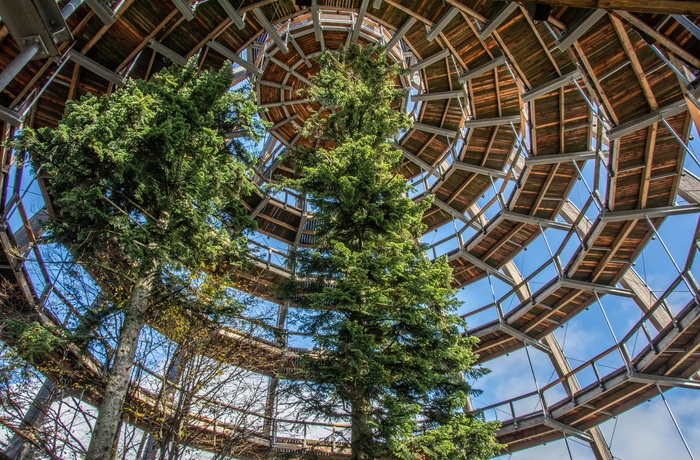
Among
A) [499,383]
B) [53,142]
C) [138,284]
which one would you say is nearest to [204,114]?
[53,142]

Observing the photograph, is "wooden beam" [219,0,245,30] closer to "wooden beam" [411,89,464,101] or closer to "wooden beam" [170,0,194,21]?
"wooden beam" [170,0,194,21]

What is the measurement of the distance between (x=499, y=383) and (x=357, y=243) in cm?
1477

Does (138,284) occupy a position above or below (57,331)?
above

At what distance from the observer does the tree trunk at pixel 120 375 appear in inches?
244

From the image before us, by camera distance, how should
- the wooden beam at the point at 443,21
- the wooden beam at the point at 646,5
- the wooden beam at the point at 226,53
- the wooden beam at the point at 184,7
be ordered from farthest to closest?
the wooden beam at the point at 226,53 → the wooden beam at the point at 443,21 → the wooden beam at the point at 184,7 → the wooden beam at the point at 646,5

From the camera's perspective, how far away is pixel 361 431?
7.82 metres

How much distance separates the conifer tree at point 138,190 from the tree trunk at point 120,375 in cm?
2

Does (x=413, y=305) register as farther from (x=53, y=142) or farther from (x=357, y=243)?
(x=53, y=142)

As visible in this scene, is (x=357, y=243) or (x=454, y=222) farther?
(x=454, y=222)

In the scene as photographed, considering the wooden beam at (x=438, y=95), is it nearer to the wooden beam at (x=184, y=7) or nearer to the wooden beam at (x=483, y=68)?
the wooden beam at (x=483, y=68)

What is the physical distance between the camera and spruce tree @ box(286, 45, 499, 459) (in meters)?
7.89

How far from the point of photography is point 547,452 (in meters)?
19.7

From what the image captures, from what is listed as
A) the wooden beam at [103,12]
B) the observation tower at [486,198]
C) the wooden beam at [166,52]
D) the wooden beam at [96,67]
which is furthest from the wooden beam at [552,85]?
the wooden beam at [96,67]

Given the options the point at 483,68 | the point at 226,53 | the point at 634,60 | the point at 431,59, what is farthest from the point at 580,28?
the point at 226,53
